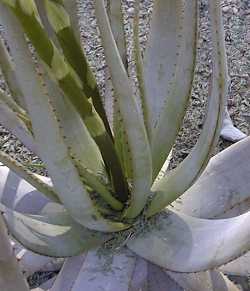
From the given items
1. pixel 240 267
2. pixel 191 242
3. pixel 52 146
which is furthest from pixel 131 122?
pixel 240 267

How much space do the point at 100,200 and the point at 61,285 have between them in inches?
6.4

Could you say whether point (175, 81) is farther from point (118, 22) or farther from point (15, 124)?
point (15, 124)

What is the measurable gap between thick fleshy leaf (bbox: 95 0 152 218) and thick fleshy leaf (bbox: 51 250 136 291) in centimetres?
7

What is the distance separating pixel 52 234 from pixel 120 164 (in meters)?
0.15

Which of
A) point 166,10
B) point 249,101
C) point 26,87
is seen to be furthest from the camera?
point 249,101

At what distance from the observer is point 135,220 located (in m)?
1.04

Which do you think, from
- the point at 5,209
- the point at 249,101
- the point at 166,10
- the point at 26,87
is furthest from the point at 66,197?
the point at 249,101

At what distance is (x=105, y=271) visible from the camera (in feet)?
3.34

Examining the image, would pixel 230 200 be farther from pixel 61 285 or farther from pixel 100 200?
pixel 61 285

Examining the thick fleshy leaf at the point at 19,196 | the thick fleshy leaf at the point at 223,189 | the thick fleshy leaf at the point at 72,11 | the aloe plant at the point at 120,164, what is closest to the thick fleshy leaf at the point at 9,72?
the aloe plant at the point at 120,164

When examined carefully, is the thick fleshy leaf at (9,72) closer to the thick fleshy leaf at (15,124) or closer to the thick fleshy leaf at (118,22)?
the thick fleshy leaf at (15,124)

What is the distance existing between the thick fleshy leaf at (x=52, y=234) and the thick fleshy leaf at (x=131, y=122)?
8 cm

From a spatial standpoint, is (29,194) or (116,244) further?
(29,194)

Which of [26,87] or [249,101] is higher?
[26,87]
